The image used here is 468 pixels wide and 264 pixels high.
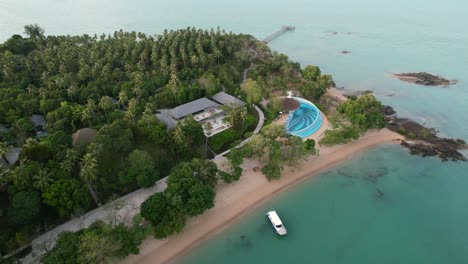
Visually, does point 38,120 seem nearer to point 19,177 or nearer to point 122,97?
point 122,97

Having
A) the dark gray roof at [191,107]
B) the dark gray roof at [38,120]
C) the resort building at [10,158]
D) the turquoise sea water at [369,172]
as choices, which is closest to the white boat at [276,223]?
the turquoise sea water at [369,172]

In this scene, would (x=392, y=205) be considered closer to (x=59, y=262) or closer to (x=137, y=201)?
(x=137, y=201)

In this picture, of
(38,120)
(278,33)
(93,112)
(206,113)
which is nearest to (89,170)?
(93,112)

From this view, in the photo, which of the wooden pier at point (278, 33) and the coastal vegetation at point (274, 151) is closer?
the coastal vegetation at point (274, 151)

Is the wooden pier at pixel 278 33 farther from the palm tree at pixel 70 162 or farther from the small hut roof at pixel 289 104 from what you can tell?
the palm tree at pixel 70 162

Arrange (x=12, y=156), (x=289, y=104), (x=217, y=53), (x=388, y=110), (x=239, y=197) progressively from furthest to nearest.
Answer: (x=217, y=53) → (x=388, y=110) → (x=289, y=104) → (x=239, y=197) → (x=12, y=156)

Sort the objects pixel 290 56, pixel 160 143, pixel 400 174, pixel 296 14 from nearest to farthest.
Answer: pixel 160 143 < pixel 400 174 < pixel 290 56 < pixel 296 14

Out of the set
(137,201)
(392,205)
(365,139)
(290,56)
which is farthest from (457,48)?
(137,201)
